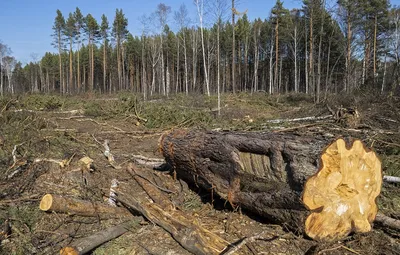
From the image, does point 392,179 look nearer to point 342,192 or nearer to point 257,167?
point 342,192

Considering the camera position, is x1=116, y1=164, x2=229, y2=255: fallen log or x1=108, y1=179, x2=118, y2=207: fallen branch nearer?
x1=116, y1=164, x2=229, y2=255: fallen log

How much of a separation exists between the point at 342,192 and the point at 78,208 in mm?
3557

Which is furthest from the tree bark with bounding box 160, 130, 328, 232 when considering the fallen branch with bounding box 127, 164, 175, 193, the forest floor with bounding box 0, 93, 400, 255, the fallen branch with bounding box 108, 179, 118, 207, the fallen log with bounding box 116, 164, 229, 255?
the fallen branch with bounding box 108, 179, 118, 207

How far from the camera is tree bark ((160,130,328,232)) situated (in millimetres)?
3484

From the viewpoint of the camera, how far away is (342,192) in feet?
11.7

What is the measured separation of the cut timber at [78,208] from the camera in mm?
4191

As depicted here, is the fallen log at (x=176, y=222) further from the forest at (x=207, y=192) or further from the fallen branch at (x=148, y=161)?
the fallen branch at (x=148, y=161)

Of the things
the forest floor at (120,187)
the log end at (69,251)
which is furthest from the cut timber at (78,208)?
the log end at (69,251)

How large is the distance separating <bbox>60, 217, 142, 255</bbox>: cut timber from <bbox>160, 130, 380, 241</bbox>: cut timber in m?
1.36

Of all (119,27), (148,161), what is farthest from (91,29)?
(148,161)

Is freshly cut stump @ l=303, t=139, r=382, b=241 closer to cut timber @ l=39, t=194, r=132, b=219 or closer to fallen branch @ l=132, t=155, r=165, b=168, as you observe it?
cut timber @ l=39, t=194, r=132, b=219

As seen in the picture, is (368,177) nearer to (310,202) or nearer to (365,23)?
(310,202)

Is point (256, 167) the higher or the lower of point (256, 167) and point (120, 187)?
the higher

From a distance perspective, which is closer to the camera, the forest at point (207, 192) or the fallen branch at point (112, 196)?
the forest at point (207, 192)
